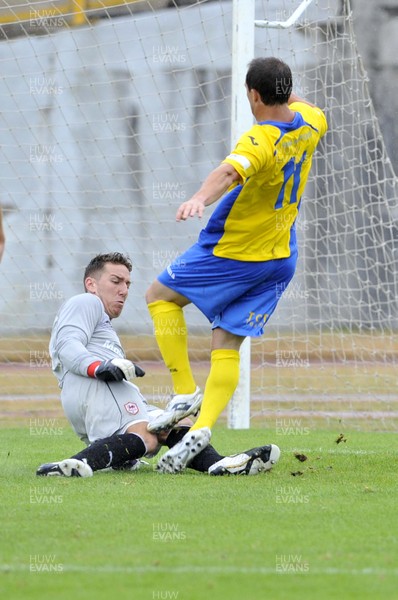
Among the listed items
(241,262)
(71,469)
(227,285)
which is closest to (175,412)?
(71,469)

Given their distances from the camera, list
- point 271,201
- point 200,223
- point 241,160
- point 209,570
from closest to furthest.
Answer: point 209,570 < point 241,160 < point 271,201 < point 200,223

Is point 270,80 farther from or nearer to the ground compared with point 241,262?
farther from the ground

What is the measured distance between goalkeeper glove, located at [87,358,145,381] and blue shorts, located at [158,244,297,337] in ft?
1.65

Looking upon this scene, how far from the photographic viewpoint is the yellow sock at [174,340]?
572 centimetres

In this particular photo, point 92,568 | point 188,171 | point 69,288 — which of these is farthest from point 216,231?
point 69,288

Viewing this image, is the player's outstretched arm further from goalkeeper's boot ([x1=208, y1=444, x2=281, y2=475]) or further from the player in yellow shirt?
goalkeeper's boot ([x1=208, y1=444, x2=281, y2=475])

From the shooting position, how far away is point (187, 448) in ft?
17.8

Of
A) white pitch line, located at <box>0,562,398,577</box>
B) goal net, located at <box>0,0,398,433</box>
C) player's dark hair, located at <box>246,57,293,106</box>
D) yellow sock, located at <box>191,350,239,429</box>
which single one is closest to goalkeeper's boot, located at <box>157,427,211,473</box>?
yellow sock, located at <box>191,350,239,429</box>

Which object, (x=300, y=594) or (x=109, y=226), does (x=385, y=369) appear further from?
(x=300, y=594)

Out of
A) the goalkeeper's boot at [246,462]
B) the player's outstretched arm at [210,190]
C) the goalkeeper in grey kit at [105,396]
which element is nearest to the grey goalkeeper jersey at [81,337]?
the goalkeeper in grey kit at [105,396]

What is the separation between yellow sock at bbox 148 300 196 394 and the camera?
5723 millimetres

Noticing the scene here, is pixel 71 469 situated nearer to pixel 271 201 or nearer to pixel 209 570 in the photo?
pixel 271 201

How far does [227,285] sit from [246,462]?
0.89 metres

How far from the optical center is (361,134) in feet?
32.6
